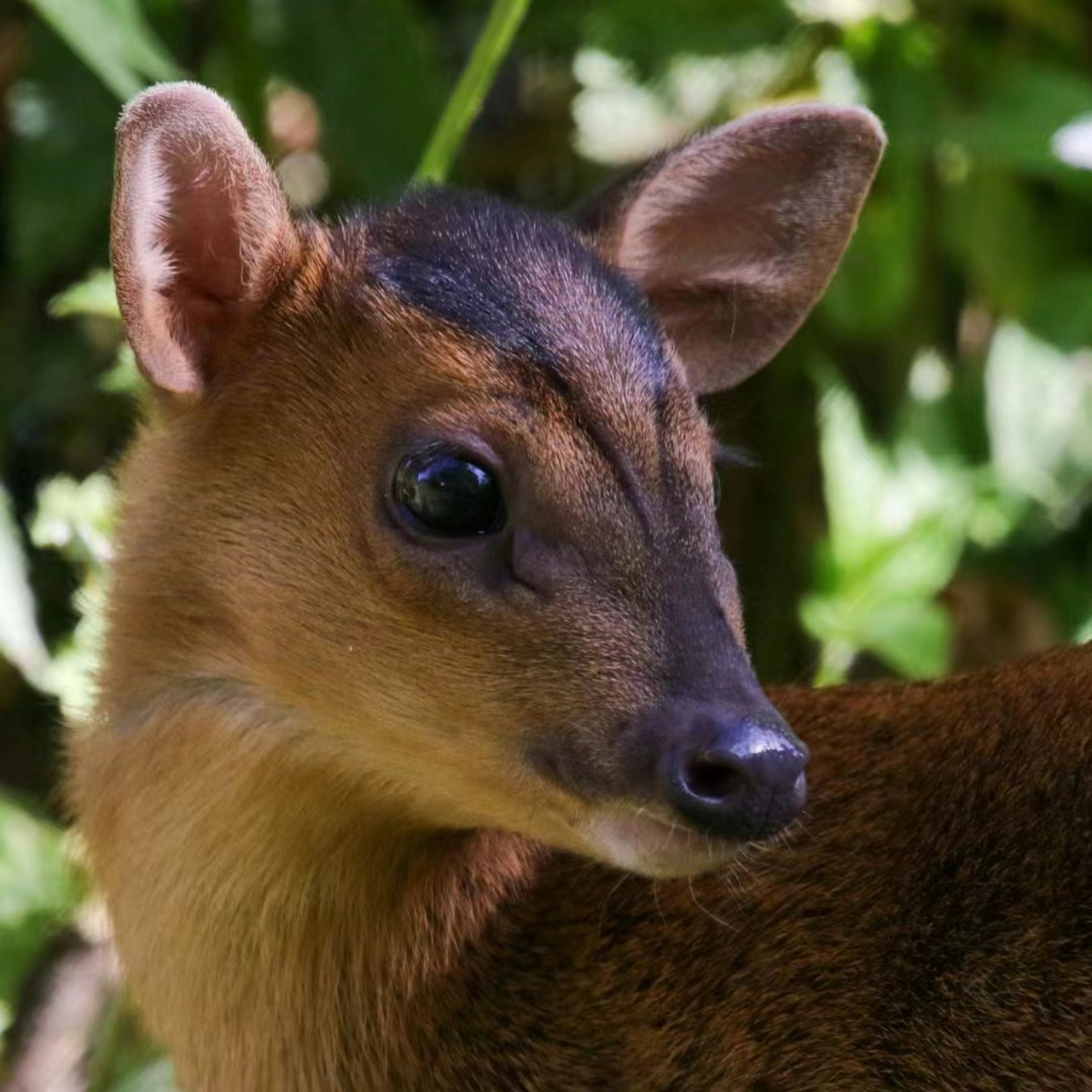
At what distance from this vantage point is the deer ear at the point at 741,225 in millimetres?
2232

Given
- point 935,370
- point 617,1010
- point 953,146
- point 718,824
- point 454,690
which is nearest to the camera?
point 718,824

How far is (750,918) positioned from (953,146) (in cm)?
187

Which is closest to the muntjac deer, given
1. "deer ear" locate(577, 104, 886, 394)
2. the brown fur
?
the brown fur

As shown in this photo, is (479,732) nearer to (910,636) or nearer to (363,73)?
(910,636)

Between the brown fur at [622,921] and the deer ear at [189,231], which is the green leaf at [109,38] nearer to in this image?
the deer ear at [189,231]

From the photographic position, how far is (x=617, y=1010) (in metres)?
1.93

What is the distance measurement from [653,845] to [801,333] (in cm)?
218

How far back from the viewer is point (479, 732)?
1.74 m

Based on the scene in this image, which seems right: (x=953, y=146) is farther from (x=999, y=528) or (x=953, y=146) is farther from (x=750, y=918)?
(x=750, y=918)

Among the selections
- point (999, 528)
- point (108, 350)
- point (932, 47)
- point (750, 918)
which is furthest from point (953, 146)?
point (750, 918)

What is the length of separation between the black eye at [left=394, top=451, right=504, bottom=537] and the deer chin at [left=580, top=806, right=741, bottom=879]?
28 centimetres

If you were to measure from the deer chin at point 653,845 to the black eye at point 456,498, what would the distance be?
0.28m

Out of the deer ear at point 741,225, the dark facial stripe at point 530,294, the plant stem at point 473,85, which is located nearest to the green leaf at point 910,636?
the deer ear at point 741,225

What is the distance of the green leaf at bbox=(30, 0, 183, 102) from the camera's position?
7.66ft
